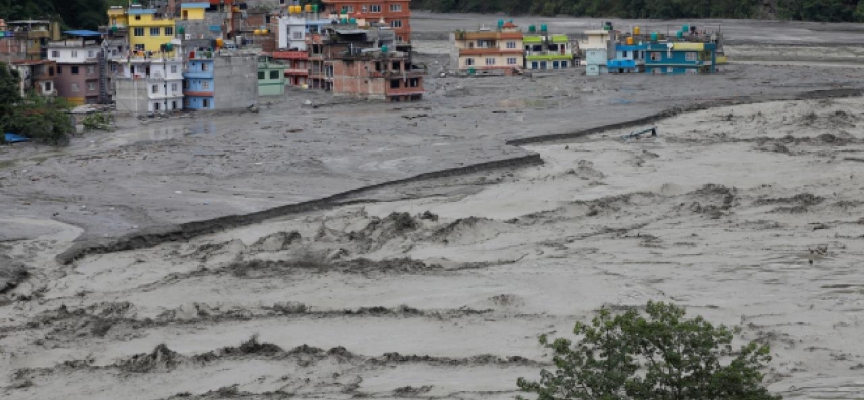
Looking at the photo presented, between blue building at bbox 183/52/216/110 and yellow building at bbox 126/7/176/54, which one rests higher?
yellow building at bbox 126/7/176/54

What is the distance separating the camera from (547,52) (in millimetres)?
68875

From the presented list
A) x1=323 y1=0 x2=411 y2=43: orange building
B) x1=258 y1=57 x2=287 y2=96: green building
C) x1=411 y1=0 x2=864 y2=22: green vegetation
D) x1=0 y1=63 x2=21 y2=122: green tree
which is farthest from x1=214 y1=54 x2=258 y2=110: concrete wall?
x1=411 y1=0 x2=864 y2=22: green vegetation

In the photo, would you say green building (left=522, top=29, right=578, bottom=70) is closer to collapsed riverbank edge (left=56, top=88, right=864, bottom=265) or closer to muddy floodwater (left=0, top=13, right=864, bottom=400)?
muddy floodwater (left=0, top=13, right=864, bottom=400)

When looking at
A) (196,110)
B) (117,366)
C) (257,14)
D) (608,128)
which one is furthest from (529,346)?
(257,14)

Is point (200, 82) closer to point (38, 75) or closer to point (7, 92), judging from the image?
point (38, 75)

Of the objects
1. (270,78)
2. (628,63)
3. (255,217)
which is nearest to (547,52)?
(628,63)

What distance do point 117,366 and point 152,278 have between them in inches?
204

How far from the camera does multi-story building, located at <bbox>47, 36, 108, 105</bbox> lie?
51.4m

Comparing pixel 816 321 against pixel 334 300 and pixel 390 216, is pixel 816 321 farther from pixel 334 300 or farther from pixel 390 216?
pixel 390 216

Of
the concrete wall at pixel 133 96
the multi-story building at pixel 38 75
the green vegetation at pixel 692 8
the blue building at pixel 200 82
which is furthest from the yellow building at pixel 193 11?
the green vegetation at pixel 692 8

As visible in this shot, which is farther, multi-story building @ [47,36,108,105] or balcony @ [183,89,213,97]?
multi-story building @ [47,36,108,105]

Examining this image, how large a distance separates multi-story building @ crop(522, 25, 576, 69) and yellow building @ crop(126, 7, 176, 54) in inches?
751

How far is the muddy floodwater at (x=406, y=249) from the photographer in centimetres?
1931

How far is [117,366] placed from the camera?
19.5m
